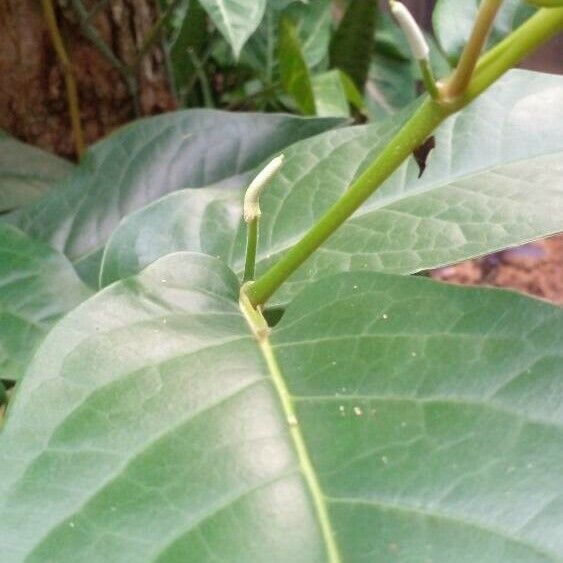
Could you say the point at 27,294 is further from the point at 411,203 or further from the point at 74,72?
the point at 74,72

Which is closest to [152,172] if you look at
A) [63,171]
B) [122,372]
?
[63,171]

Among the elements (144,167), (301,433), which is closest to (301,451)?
(301,433)

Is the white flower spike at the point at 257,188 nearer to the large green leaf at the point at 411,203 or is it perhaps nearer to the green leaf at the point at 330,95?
the large green leaf at the point at 411,203

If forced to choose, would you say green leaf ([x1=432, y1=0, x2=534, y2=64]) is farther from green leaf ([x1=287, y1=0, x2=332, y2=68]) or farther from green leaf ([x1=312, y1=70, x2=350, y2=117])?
green leaf ([x1=287, y1=0, x2=332, y2=68])

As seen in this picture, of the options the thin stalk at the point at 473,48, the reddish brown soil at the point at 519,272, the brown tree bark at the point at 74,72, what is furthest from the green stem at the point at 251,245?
the reddish brown soil at the point at 519,272

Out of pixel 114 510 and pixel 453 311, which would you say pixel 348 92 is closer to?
pixel 453 311
